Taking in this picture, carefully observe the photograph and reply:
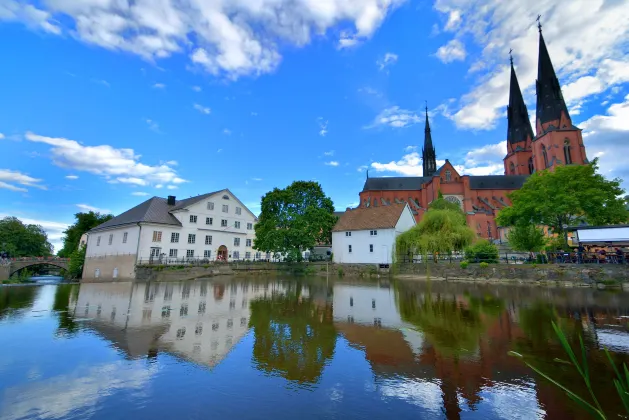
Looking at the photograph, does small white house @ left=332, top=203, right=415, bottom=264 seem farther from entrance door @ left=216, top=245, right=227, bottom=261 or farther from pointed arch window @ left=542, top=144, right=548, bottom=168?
pointed arch window @ left=542, top=144, right=548, bottom=168

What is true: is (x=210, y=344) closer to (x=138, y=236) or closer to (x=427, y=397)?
(x=427, y=397)

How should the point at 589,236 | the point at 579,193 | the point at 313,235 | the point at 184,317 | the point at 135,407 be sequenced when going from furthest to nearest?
the point at 313,235, the point at 579,193, the point at 589,236, the point at 184,317, the point at 135,407

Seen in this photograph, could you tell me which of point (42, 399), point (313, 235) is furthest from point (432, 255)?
point (42, 399)

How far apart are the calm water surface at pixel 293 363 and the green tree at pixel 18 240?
191ft

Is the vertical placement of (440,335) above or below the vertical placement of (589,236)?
below

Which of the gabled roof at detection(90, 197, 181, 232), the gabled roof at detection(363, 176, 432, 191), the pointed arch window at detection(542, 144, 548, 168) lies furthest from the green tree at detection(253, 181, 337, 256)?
the pointed arch window at detection(542, 144, 548, 168)

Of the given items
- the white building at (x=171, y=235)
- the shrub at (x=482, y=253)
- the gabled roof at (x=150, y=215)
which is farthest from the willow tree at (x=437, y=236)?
the gabled roof at (x=150, y=215)

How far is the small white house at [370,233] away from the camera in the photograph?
33.5m

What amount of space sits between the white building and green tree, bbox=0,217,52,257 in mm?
27254

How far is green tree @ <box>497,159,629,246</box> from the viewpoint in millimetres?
24219

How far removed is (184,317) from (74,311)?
492 centimetres

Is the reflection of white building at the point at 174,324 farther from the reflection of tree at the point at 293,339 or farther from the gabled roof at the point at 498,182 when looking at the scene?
the gabled roof at the point at 498,182

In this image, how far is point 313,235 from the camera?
3700 centimetres

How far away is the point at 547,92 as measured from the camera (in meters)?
57.3
